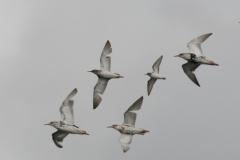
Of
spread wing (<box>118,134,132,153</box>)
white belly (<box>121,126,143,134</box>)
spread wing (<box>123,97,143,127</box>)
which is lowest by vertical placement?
spread wing (<box>118,134,132,153</box>)

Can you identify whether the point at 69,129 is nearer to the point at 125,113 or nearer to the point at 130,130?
the point at 125,113

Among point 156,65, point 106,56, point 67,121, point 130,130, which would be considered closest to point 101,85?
point 106,56

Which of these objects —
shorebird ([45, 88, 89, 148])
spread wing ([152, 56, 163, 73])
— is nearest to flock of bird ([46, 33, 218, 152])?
shorebird ([45, 88, 89, 148])

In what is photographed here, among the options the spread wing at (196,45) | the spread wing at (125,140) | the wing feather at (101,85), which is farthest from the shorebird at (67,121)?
the spread wing at (196,45)

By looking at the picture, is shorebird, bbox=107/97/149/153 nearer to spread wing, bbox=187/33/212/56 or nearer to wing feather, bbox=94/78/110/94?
wing feather, bbox=94/78/110/94

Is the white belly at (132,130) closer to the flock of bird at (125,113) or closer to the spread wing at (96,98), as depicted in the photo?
the flock of bird at (125,113)

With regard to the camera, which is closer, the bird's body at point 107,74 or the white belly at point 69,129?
the white belly at point 69,129

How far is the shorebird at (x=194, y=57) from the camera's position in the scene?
40.1 metres

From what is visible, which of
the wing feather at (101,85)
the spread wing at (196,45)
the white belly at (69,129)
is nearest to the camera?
the white belly at (69,129)

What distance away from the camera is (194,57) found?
A: 131 feet

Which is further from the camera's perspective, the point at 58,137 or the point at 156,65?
the point at 156,65

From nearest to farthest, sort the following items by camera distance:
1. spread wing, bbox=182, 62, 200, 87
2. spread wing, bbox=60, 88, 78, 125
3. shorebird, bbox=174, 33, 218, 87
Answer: spread wing, bbox=60, 88, 78, 125 → shorebird, bbox=174, 33, 218, 87 → spread wing, bbox=182, 62, 200, 87

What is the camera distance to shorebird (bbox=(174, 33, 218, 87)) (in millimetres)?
40062

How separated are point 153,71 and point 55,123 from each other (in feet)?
33.2
